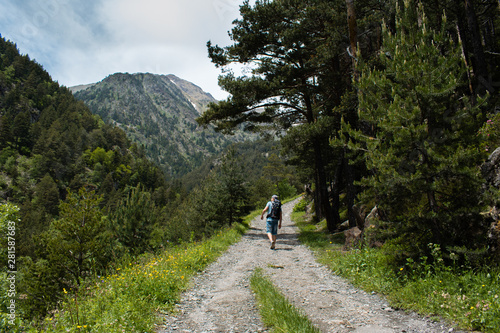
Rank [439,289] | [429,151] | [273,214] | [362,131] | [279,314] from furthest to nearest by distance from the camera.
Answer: [273,214]
[362,131]
[429,151]
[439,289]
[279,314]

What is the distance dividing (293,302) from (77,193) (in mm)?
15494

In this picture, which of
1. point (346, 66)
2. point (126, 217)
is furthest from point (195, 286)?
point (126, 217)

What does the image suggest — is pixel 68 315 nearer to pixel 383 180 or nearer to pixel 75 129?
pixel 383 180

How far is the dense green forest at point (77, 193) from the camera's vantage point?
14180mm

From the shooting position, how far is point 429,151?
4.80 meters

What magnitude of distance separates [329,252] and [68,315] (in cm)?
713

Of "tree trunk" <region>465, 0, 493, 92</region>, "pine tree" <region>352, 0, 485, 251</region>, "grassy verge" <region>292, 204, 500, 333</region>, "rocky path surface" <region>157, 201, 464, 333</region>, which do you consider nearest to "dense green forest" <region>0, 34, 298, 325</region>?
"rocky path surface" <region>157, 201, 464, 333</region>

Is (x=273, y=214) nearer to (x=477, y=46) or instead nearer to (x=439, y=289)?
(x=439, y=289)

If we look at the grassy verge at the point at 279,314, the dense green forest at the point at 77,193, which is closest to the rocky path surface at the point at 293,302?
the grassy verge at the point at 279,314

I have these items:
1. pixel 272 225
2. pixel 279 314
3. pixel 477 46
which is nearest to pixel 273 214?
pixel 272 225

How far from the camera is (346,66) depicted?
41.1ft

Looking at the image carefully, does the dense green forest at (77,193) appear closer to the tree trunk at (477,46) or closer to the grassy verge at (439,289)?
the grassy verge at (439,289)

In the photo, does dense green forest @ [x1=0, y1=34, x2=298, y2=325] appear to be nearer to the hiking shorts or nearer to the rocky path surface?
the rocky path surface

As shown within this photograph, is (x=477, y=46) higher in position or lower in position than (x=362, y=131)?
higher
